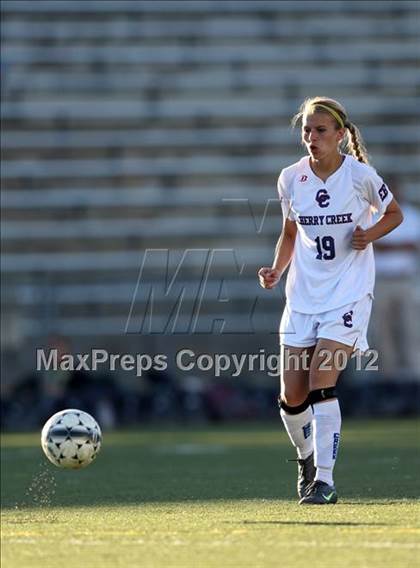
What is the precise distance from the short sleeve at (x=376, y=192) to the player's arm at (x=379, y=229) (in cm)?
3

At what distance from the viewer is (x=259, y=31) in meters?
31.7

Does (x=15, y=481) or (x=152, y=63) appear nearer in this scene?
(x=15, y=481)

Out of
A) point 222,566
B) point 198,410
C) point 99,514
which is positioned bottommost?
point 198,410

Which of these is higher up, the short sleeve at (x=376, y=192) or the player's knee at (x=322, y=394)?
the short sleeve at (x=376, y=192)

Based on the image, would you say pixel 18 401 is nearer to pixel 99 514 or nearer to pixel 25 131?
pixel 25 131

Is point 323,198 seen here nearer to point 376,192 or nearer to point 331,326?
point 376,192

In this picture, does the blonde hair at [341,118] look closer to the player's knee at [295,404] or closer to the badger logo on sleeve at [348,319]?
the badger logo on sleeve at [348,319]

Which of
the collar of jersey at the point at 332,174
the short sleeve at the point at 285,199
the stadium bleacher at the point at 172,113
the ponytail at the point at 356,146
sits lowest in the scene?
the stadium bleacher at the point at 172,113

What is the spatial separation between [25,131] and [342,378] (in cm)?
1054

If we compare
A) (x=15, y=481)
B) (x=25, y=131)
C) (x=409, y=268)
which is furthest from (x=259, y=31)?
(x=15, y=481)

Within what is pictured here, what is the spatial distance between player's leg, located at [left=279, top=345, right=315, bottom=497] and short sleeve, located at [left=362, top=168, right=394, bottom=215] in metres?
0.88

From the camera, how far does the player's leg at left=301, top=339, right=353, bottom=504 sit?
7.76 m

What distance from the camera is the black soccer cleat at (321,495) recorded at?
303 inches

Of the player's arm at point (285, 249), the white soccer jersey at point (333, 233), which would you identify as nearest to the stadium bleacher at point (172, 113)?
the player's arm at point (285, 249)
